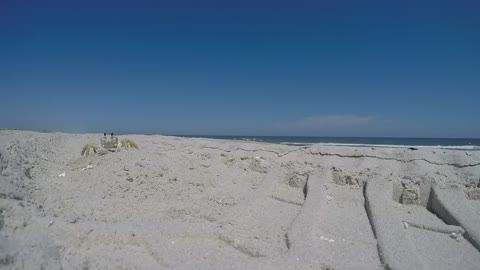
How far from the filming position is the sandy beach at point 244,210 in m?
2.93

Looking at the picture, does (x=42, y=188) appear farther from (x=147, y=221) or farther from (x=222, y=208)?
(x=222, y=208)

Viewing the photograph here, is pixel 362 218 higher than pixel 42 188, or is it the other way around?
pixel 42 188

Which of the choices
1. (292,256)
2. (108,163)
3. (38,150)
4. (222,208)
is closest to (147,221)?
(222,208)

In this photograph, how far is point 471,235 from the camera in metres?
3.89

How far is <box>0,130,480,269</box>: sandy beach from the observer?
2930 mm

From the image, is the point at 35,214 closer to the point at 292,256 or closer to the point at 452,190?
the point at 292,256

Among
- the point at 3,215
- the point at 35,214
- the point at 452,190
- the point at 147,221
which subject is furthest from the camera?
the point at 452,190

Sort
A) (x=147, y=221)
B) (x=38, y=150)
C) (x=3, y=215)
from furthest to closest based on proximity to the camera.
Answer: (x=38, y=150), (x=147, y=221), (x=3, y=215)

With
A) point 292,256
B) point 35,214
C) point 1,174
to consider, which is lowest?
point 292,256

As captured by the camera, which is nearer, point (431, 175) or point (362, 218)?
point (362, 218)

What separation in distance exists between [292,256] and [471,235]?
239cm

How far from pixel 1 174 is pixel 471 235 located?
568 centimetres

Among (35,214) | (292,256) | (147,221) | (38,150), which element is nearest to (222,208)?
(147,221)

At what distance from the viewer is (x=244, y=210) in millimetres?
4504
